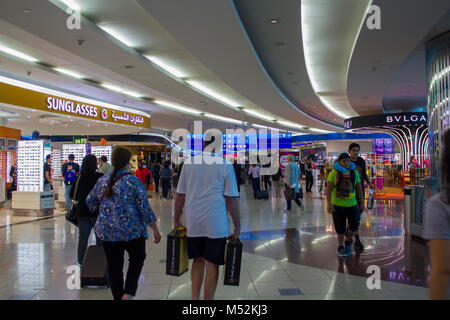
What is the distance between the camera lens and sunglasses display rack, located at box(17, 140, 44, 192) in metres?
9.71

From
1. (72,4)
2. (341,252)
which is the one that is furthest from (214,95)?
(341,252)

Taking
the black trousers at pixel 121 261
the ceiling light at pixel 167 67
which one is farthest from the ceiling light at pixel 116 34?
the black trousers at pixel 121 261

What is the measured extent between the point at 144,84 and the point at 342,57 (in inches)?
209

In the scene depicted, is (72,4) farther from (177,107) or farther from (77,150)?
(177,107)

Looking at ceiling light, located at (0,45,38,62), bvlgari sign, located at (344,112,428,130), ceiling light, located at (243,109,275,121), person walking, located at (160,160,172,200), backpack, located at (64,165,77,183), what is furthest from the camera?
ceiling light, located at (243,109,275,121)

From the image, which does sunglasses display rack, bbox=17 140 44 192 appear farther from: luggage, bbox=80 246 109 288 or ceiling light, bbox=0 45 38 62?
luggage, bbox=80 246 109 288

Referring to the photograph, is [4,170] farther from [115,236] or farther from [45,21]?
[115,236]

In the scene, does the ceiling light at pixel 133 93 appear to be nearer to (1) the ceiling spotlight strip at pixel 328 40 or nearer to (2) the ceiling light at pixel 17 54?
(2) the ceiling light at pixel 17 54

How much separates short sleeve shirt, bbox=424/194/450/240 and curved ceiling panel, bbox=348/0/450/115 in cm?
454

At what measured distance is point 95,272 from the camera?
12.5ft

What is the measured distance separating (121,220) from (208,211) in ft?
2.18

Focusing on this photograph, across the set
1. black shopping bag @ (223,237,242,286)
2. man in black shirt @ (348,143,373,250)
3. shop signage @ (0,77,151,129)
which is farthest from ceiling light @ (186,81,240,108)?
Answer: black shopping bag @ (223,237,242,286)

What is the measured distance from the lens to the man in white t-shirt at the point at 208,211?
2.84 metres
